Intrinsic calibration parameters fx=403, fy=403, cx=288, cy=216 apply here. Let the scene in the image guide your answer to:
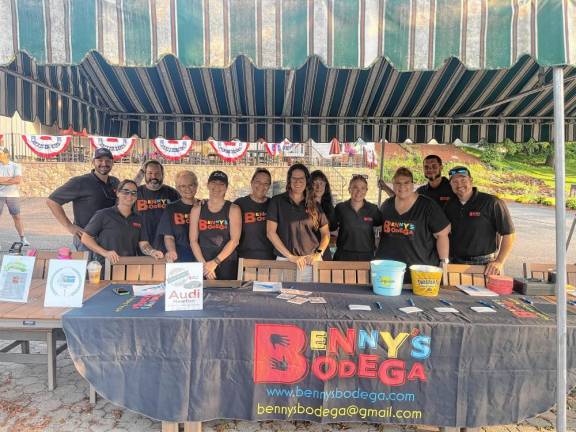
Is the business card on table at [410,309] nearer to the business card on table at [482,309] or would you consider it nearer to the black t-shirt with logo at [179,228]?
the business card on table at [482,309]

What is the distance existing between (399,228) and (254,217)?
3.98 ft

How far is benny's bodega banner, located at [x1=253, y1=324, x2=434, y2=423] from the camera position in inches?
86.8

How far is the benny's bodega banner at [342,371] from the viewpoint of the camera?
7.23ft

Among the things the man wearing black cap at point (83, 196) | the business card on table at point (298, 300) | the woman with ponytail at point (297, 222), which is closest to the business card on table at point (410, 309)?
the business card on table at point (298, 300)

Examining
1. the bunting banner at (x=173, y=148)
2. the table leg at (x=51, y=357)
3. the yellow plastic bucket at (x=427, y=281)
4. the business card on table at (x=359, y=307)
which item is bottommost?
the table leg at (x=51, y=357)

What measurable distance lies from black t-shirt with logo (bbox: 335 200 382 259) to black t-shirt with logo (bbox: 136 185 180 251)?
177 centimetres

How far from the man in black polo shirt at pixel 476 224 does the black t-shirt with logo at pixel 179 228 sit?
2.39m

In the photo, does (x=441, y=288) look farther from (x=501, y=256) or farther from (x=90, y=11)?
(x=90, y=11)

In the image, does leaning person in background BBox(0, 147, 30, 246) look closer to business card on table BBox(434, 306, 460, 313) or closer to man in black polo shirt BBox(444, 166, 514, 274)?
man in black polo shirt BBox(444, 166, 514, 274)

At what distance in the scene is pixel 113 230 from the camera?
130 inches

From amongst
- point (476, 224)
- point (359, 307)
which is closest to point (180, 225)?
point (359, 307)

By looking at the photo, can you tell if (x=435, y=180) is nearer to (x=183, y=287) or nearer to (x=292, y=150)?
(x=183, y=287)

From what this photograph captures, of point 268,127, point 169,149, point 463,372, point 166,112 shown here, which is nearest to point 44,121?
point 166,112

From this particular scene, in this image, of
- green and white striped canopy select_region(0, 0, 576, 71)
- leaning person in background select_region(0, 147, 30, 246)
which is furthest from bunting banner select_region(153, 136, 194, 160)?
green and white striped canopy select_region(0, 0, 576, 71)
